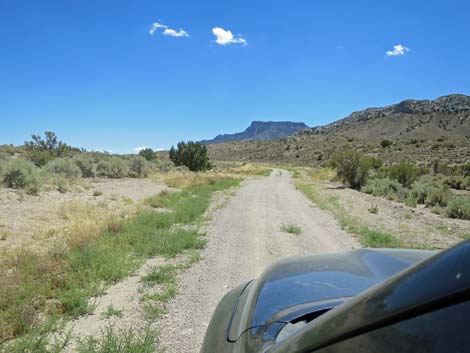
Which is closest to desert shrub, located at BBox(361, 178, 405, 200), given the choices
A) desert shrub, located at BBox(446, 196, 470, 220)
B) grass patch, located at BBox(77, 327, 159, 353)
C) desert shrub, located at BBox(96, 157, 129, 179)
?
desert shrub, located at BBox(446, 196, 470, 220)

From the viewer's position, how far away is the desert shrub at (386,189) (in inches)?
685

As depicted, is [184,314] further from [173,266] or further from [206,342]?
[206,342]

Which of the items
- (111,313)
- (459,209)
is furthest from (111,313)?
(459,209)

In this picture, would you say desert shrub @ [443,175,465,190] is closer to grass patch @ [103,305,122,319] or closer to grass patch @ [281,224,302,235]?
grass patch @ [281,224,302,235]

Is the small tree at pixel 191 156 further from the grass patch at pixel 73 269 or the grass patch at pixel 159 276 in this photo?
the grass patch at pixel 159 276

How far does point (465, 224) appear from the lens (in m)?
10.7

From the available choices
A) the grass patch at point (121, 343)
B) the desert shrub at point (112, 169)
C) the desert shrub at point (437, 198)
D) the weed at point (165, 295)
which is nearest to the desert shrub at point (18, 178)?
the desert shrub at point (112, 169)

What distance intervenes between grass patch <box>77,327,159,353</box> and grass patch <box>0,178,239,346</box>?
78cm

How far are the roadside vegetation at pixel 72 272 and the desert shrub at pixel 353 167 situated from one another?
55.5 ft

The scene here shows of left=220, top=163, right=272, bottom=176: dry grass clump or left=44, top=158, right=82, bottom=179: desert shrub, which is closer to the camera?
left=44, top=158, right=82, bottom=179: desert shrub

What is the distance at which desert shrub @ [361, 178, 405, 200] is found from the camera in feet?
57.1

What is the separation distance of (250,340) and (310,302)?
0.52 m

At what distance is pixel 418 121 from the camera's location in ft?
296

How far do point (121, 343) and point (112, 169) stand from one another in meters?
25.2
